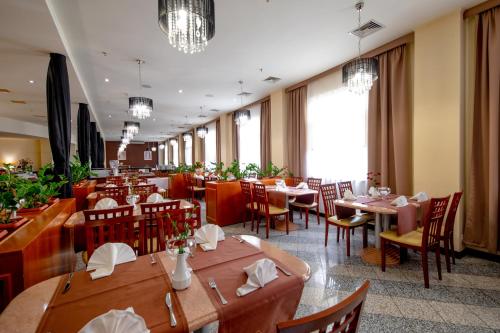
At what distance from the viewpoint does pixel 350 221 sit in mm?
3418

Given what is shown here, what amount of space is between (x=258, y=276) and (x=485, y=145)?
3.81 m

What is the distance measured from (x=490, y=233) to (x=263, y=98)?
238 inches

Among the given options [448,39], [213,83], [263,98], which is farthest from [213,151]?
[448,39]

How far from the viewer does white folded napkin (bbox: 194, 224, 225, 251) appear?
161cm

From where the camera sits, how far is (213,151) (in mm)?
11094

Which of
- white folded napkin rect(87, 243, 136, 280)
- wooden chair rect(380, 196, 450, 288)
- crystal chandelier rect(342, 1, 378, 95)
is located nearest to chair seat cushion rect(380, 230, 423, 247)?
wooden chair rect(380, 196, 450, 288)

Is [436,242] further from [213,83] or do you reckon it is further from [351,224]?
[213,83]

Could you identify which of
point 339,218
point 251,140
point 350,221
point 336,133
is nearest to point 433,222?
point 350,221

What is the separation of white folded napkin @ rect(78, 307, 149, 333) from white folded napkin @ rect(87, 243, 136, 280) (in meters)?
0.53

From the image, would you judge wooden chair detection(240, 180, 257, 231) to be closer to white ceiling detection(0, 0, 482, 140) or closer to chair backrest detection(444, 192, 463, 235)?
white ceiling detection(0, 0, 482, 140)

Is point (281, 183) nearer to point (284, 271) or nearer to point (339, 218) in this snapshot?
point (339, 218)

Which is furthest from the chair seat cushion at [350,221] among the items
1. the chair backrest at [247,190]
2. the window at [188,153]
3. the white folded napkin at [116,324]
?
the window at [188,153]

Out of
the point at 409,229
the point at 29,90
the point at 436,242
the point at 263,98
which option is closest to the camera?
the point at 436,242

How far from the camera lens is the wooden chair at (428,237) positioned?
8.05 ft
